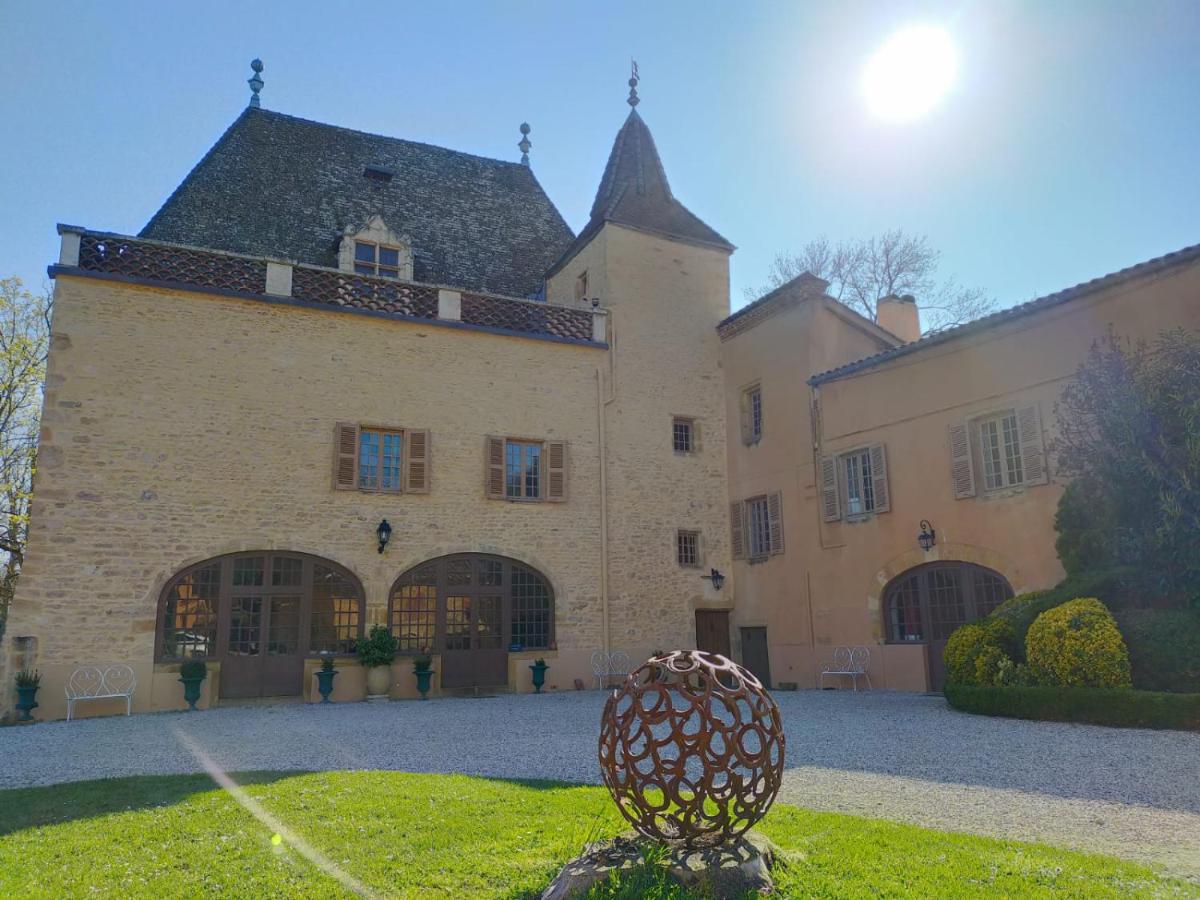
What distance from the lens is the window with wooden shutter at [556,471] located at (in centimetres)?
1595

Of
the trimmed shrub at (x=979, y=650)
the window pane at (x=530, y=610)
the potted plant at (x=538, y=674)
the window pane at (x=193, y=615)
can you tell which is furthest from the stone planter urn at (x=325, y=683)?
the trimmed shrub at (x=979, y=650)

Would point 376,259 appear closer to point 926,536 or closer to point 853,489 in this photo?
point 853,489

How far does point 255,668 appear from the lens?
13.5m

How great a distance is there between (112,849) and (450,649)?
397 inches

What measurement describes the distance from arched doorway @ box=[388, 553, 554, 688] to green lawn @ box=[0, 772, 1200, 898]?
8.36 meters

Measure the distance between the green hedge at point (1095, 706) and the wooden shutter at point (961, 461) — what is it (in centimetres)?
344

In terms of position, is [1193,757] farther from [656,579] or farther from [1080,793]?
[656,579]

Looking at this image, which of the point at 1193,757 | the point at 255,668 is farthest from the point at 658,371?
the point at 1193,757

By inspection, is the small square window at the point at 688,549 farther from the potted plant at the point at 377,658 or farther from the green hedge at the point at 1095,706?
the green hedge at the point at 1095,706

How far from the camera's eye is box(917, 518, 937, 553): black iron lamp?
13.1 meters

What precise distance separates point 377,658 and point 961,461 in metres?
9.27

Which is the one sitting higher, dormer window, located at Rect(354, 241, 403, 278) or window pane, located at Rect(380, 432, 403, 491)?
dormer window, located at Rect(354, 241, 403, 278)

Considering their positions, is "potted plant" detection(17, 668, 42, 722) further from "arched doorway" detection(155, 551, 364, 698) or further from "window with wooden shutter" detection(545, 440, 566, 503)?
"window with wooden shutter" detection(545, 440, 566, 503)

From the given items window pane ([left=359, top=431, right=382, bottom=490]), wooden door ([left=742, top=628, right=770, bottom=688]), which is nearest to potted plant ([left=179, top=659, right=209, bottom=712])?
window pane ([left=359, top=431, right=382, bottom=490])
